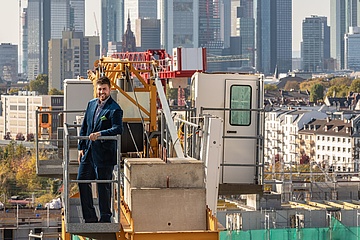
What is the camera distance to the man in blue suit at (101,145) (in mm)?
11227

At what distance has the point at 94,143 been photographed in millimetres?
11297

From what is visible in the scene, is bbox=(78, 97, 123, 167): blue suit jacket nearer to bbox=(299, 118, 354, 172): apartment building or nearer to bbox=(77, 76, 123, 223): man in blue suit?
bbox=(77, 76, 123, 223): man in blue suit

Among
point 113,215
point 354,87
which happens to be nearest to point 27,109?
point 354,87

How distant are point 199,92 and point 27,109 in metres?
160

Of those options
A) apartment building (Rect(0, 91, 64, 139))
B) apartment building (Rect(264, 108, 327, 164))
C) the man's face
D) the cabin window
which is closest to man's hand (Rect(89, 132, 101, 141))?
the man's face

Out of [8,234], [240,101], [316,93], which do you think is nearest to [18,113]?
[316,93]

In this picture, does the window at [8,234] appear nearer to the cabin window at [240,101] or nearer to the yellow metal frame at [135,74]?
the cabin window at [240,101]

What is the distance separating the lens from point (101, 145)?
445 inches

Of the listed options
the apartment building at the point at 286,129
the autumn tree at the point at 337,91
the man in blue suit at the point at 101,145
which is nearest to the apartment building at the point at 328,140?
the apartment building at the point at 286,129

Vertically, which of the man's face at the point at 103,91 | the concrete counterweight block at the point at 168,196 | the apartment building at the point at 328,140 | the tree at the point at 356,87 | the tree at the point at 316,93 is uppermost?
the tree at the point at 356,87

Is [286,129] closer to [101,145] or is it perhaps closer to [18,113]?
[18,113]

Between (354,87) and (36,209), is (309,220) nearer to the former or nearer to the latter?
(36,209)

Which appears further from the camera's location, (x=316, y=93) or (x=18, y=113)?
(x=316, y=93)

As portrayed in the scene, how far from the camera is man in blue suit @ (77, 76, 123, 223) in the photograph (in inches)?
442
